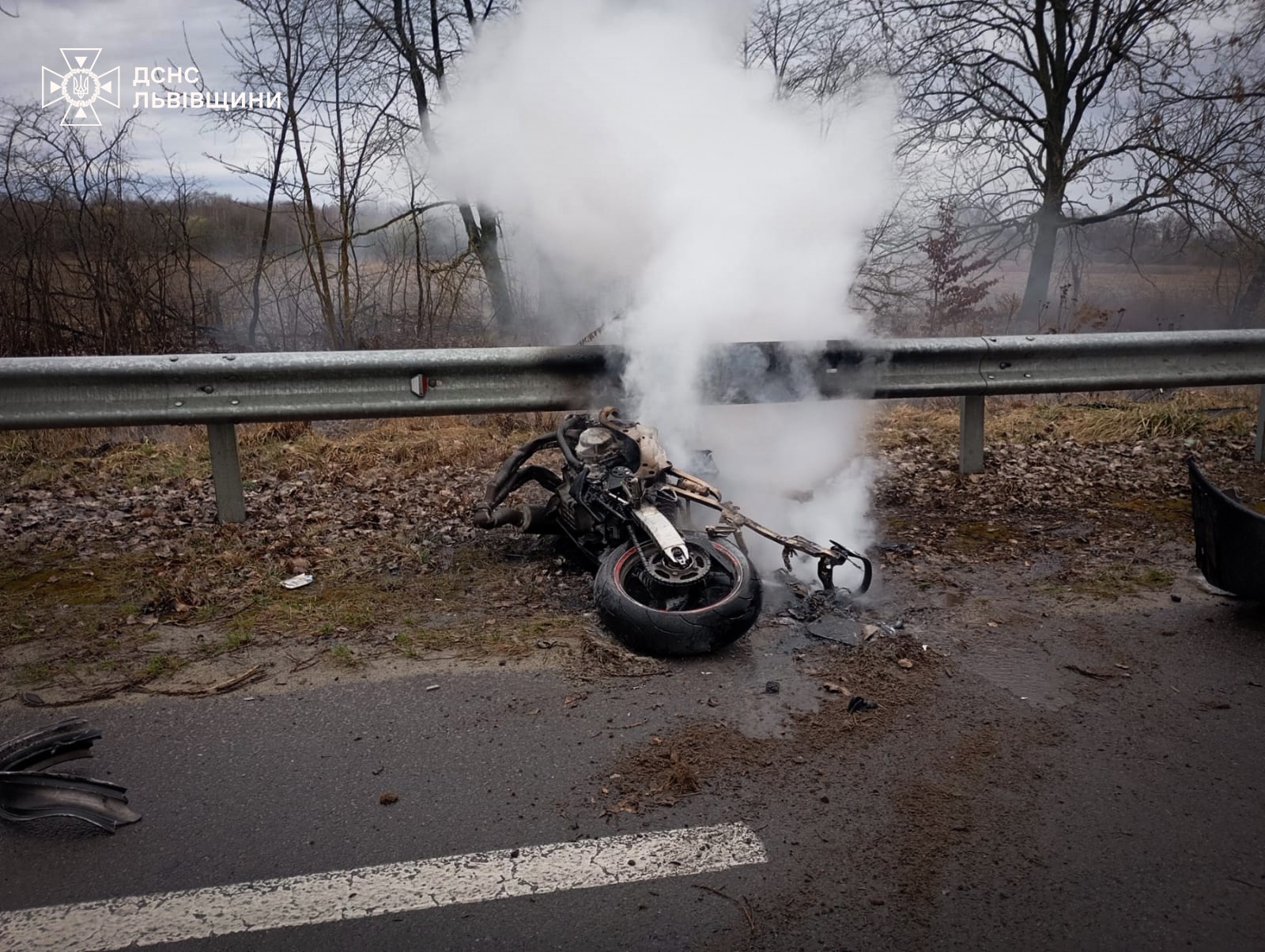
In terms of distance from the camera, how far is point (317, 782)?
3264 millimetres

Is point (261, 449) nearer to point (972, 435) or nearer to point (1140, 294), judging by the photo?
point (972, 435)

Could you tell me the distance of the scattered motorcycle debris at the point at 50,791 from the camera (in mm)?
3035

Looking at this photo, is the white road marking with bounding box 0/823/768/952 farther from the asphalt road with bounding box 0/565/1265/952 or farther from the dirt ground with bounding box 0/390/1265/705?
the dirt ground with bounding box 0/390/1265/705

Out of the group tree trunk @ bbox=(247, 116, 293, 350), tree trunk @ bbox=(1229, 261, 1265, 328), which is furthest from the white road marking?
tree trunk @ bbox=(1229, 261, 1265, 328)

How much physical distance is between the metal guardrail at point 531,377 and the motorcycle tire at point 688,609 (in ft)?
5.80

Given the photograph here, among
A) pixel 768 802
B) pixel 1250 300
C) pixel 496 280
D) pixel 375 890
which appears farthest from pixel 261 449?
pixel 1250 300

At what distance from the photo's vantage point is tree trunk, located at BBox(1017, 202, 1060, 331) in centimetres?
1386

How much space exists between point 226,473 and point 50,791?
9.68 ft

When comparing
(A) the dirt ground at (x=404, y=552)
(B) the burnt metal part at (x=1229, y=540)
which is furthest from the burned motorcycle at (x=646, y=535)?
(B) the burnt metal part at (x=1229, y=540)

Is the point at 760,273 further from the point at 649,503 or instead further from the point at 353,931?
the point at 353,931

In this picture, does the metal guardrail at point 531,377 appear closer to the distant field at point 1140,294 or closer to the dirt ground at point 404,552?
the dirt ground at point 404,552

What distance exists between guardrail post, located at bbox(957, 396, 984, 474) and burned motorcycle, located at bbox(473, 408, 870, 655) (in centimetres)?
204

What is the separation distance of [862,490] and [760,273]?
1.67 meters

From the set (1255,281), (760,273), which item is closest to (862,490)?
(760,273)
